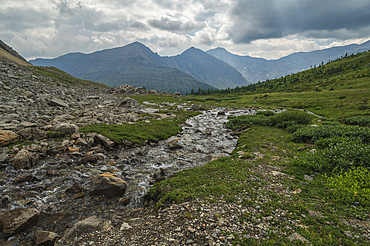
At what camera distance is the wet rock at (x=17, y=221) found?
7.30 m

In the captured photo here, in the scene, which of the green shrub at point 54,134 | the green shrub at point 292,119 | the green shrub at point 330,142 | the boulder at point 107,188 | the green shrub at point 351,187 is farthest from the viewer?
the green shrub at point 292,119

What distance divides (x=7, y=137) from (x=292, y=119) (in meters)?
41.5

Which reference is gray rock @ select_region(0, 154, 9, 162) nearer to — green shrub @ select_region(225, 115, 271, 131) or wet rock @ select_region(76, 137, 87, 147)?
wet rock @ select_region(76, 137, 87, 147)

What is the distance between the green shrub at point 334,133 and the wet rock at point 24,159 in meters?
29.2

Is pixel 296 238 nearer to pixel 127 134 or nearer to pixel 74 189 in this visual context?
pixel 74 189

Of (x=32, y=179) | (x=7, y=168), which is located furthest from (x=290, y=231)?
(x=7, y=168)

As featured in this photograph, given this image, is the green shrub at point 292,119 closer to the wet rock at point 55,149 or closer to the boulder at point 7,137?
the wet rock at point 55,149

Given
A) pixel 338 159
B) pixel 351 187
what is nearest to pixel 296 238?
pixel 351 187

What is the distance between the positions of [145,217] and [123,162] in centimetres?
889

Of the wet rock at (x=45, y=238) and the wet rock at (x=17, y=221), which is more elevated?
the wet rock at (x=17, y=221)

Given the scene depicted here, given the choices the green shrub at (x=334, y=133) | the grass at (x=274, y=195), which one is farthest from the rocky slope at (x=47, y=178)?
the green shrub at (x=334, y=133)

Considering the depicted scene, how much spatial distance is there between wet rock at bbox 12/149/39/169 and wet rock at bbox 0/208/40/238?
6.07 metres

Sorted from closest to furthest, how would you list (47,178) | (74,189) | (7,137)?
(74,189) → (47,178) → (7,137)

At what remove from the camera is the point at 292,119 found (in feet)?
95.1
